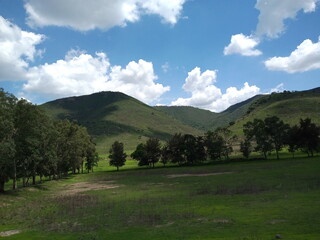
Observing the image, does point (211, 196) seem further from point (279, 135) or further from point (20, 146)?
point (279, 135)

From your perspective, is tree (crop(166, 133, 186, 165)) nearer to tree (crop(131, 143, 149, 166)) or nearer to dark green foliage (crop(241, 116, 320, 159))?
tree (crop(131, 143, 149, 166))

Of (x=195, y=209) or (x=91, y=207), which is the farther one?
(x=91, y=207)

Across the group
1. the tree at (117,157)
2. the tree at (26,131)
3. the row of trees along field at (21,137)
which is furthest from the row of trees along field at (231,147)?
the tree at (26,131)

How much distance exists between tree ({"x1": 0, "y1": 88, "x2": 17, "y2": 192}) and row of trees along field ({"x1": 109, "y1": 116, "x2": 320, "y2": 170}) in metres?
71.4

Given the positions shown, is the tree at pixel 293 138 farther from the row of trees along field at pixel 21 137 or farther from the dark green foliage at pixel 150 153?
the row of trees along field at pixel 21 137

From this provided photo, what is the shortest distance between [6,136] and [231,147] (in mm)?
94472

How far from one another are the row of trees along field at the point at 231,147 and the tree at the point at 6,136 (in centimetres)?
7142

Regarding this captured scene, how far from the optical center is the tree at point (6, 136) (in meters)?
40.2

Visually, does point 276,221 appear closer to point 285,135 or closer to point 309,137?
point 309,137

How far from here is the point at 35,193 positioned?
165 ft

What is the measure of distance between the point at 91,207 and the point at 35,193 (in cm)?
2420

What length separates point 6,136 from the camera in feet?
144

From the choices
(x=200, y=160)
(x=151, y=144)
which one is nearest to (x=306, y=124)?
(x=200, y=160)

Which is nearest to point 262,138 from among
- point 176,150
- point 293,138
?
point 293,138
